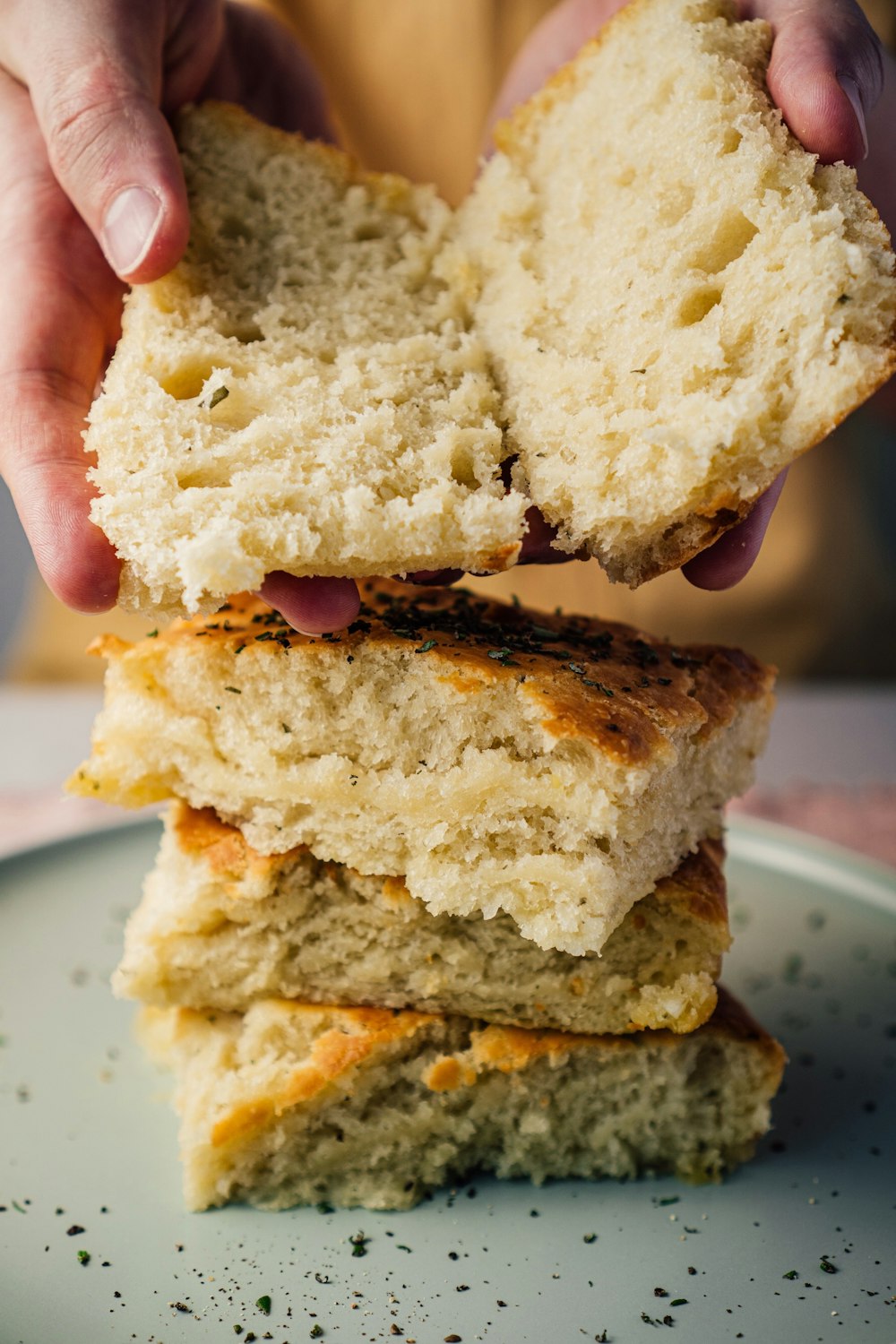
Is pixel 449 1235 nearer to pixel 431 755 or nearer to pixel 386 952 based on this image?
pixel 386 952

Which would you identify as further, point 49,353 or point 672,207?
point 49,353

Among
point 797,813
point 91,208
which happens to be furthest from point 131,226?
point 797,813

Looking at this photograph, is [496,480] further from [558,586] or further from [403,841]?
[558,586]

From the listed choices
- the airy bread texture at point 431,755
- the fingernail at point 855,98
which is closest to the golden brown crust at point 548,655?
the airy bread texture at point 431,755

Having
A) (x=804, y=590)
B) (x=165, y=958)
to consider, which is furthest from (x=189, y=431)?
(x=804, y=590)

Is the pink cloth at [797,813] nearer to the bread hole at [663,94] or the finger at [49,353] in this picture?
the finger at [49,353]

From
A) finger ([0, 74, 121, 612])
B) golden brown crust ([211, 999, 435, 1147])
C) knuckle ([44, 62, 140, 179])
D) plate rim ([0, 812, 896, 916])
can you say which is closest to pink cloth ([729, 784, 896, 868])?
plate rim ([0, 812, 896, 916])
